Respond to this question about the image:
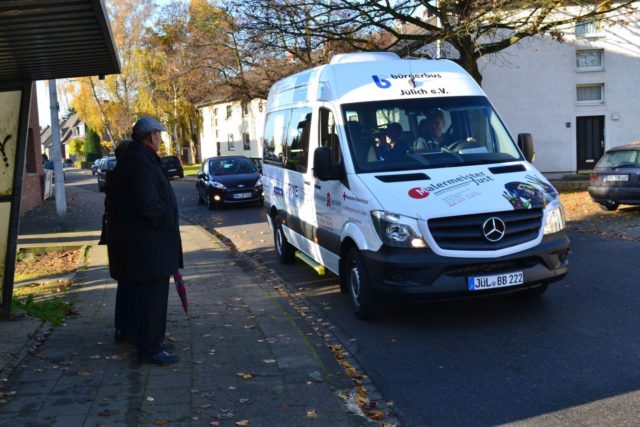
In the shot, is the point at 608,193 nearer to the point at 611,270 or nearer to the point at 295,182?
the point at 611,270

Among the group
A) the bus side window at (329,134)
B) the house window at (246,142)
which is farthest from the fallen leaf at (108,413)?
the house window at (246,142)

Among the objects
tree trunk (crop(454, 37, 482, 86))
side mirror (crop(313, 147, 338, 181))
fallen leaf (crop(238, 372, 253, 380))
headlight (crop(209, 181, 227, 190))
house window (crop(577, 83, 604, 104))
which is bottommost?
fallen leaf (crop(238, 372, 253, 380))

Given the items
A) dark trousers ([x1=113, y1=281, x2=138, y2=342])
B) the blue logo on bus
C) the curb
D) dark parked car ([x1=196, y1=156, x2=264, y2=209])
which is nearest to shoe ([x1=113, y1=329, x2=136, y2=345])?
dark trousers ([x1=113, y1=281, x2=138, y2=342])

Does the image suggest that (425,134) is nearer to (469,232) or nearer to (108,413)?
(469,232)

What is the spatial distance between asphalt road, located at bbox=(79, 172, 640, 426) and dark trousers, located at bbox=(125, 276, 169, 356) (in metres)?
1.74

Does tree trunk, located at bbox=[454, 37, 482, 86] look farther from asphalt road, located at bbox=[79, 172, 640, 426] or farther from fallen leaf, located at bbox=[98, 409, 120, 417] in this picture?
fallen leaf, located at bbox=[98, 409, 120, 417]

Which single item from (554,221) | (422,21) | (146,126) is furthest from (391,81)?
(422,21)

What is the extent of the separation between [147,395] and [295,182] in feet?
16.6

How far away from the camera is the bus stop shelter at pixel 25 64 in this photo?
19.0 ft

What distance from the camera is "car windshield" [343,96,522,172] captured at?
7633 millimetres

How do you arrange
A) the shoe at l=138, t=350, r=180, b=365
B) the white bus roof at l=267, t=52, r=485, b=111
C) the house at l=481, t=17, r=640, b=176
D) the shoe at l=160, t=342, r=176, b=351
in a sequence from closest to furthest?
the shoe at l=138, t=350, r=180, b=365, the shoe at l=160, t=342, r=176, b=351, the white bus roof at l=267, t=52, r=485, b=111, the house at l=481, t=17, r=640, b=176

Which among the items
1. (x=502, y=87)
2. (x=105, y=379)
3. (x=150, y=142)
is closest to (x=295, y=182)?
(x=150, y=142)

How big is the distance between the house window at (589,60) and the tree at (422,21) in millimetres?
13083

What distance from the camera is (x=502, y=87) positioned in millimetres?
31906
